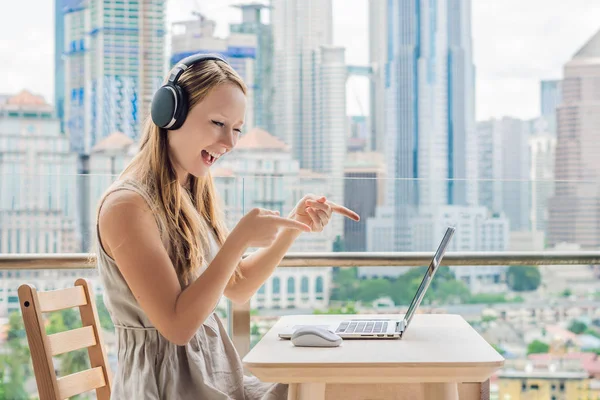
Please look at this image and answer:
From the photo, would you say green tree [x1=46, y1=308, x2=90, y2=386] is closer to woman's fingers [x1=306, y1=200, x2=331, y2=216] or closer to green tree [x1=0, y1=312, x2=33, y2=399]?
green tree [x1=0, y1=312, x2=33, y2=399]

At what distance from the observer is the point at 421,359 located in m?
1.22

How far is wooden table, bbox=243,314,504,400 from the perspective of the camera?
1203 millimetres

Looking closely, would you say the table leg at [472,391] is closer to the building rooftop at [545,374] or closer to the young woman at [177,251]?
the building rooftop at [545,374]

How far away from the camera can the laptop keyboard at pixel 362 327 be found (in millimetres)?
1489

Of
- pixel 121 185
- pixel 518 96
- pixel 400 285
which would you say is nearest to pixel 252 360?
pixel 121 185

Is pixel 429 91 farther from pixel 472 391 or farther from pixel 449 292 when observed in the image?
pixel 472 391

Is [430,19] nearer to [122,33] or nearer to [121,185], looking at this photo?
[122,33]

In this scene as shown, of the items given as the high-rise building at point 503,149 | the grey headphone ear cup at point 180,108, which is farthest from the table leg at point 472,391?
the high-rise building at point 503,149

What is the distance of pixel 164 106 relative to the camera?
1361 mm

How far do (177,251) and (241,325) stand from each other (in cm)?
76

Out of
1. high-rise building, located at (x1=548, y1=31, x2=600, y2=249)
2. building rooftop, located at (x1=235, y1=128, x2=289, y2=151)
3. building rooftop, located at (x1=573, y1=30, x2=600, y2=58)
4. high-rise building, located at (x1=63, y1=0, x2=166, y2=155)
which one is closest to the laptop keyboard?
high-rise building, located at (x1=548, y1=31, x2=600, y2=249)

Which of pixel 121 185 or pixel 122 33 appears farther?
pixel 122 33

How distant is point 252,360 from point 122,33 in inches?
715

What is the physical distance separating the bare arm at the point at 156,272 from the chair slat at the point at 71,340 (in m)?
0.28
